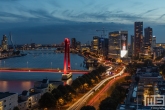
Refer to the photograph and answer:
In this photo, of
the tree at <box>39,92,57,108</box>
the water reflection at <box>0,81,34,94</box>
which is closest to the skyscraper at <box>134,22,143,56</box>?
the water reflection at <box>0,81,34,94</box>

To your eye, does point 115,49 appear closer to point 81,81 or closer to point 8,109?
point 81,81

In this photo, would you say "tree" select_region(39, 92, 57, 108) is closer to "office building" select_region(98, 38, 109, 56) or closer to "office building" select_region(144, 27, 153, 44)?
"office building" select_region(98, 38, 109, 56)

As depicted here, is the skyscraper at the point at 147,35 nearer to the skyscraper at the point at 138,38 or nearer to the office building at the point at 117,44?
the skyscraper at the point at 138,38

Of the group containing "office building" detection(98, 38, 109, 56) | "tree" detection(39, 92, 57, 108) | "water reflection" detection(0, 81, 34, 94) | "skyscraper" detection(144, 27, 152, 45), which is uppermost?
"skyscraper" detection(144, 27, 152, 45)

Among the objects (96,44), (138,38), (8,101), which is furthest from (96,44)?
(8,101)

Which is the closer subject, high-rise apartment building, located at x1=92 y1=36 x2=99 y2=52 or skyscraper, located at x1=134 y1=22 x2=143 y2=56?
skyscraper, located at x1=134 y1=22 x2=143 y2=56

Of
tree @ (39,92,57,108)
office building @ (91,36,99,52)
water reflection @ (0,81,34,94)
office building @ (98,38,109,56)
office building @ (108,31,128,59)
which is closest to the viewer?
tree @ (39,92,57,108)

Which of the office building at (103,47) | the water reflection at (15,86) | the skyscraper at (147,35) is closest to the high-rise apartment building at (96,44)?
the office building at (103,47)

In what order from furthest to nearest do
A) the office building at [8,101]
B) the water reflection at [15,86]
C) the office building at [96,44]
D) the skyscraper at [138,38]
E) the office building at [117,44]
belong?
the office building at [96,44]
the skyscraper at [138,38]
the office building at [117,44]
the water reflection at [15,86]
the office building at [8,101]

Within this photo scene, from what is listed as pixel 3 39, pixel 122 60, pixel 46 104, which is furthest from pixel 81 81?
pixel 3 39
